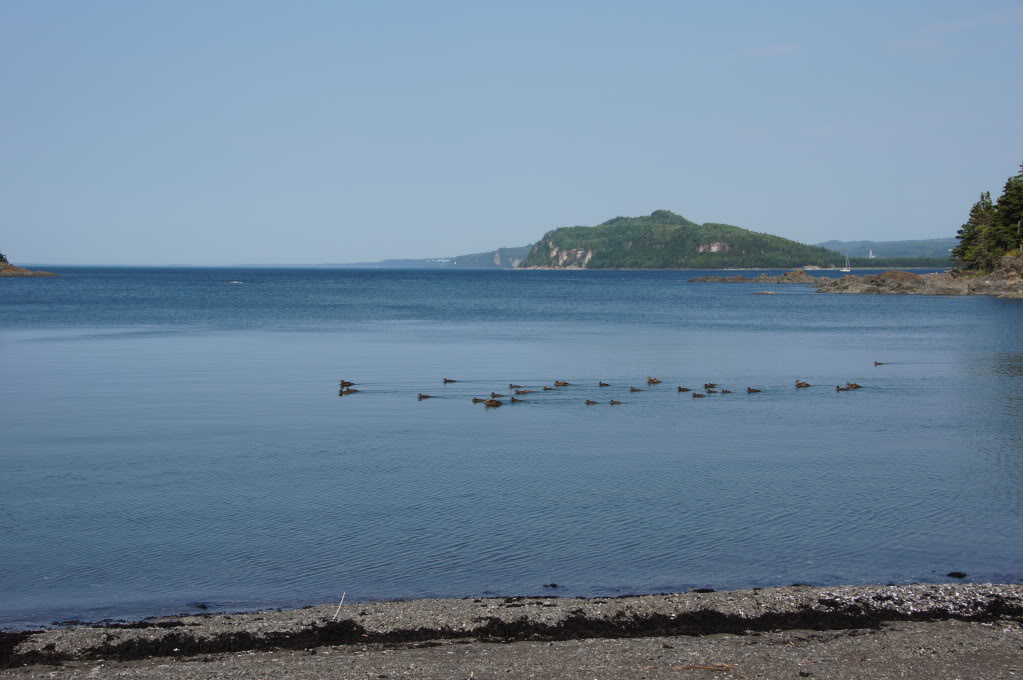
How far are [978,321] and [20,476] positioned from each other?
63.4m

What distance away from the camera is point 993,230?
10850cm

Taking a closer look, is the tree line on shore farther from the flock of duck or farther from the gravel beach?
the gravel beach

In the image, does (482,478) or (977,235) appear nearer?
(482,478)

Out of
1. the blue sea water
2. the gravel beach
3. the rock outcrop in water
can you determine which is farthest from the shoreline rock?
the rock outcrop in water

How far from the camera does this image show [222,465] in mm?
20172

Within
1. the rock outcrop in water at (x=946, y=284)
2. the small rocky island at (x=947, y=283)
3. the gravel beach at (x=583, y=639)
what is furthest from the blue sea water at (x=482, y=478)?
the small rocky island at (x=947, y=283)

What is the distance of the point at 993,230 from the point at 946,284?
8.19 m

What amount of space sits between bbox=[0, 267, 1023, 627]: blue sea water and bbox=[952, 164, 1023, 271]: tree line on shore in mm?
68359

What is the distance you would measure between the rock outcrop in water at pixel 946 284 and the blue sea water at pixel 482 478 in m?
65.2

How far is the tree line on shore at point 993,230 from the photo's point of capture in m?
103

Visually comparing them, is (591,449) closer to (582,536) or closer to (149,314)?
(582,536)

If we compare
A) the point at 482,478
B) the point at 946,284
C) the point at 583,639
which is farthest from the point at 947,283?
the point at 583,639

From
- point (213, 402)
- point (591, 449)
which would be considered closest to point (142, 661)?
point (591, 449)

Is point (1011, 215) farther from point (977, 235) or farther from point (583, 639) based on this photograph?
point (583, 639)
